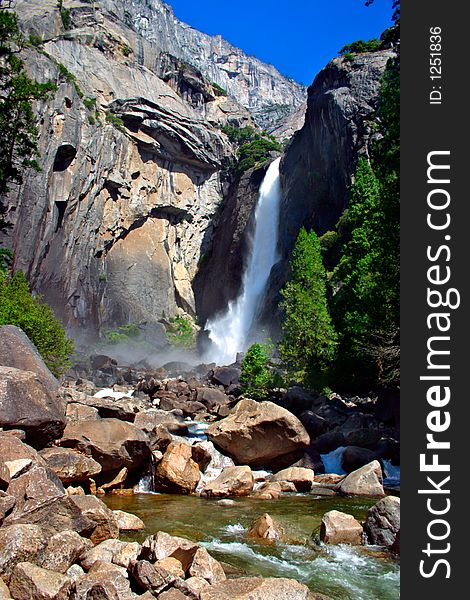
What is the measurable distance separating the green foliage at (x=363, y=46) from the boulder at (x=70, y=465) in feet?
171

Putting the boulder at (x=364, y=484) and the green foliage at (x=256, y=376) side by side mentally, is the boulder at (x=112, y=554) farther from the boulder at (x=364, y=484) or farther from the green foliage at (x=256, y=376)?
the green foliage at (x=256, y=376)

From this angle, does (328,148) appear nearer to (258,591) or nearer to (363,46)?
(363,46)

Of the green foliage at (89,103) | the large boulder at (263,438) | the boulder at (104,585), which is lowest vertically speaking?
the boulder at (104,585)

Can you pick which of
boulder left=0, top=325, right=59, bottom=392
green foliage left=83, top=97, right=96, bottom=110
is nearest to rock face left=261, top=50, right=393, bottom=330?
green foliage left=83, top=97, right=96, bottom=110

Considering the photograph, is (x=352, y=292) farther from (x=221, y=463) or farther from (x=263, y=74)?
(x=263, y=74)

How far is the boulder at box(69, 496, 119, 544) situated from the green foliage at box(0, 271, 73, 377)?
16804mm

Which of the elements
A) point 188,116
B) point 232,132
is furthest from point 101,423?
point 232,132

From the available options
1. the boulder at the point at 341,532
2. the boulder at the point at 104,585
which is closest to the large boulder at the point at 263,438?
the boulder at the point at 341,532

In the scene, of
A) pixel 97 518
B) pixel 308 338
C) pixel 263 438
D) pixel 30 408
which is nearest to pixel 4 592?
pixel 97 518

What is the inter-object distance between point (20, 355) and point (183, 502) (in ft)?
19.5

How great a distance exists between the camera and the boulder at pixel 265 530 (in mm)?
9273

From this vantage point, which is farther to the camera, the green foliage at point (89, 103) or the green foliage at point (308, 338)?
the green foliage at point (89, 103)

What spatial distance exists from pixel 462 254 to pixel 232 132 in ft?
249

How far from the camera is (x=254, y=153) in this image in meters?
71.2
